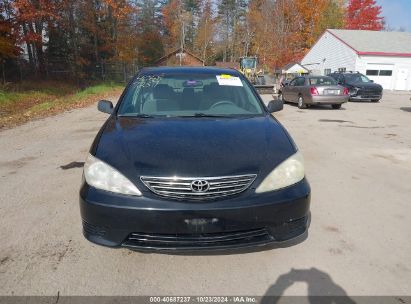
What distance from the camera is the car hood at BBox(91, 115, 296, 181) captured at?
8.92 ft

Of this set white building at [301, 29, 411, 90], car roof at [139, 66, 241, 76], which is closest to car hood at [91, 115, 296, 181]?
car roof at [139, 66, 241, 76]

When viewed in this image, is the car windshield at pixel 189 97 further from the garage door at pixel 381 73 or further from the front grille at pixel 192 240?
the garage door at pixel 381 73

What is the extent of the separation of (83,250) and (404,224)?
3.25 meters

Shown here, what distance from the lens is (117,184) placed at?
2.72 m

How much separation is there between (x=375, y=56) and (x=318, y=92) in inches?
833

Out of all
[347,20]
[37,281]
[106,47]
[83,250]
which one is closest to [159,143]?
[83,250]

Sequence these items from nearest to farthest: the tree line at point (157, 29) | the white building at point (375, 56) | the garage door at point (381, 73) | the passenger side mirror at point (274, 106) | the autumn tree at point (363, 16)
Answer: the passenger side mirror at point (274, 106) < the tree line at point (157, 29) < the white building at point (375, 56) < the garage door at point (381, 73) < the autumn tree at point (363, 16)

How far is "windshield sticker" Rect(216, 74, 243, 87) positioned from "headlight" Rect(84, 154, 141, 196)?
2.12m

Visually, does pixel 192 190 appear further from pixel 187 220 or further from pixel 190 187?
pixel 187 220

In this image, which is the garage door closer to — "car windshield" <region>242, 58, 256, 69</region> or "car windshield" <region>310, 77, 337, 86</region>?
"car windshield" <region>242, 58, 256, 69</region>

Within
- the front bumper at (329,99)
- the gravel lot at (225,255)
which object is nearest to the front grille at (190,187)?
the gravel lot at (225,255)

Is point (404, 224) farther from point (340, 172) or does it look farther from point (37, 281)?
point (37, 281)

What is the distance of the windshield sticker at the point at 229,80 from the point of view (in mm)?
4492

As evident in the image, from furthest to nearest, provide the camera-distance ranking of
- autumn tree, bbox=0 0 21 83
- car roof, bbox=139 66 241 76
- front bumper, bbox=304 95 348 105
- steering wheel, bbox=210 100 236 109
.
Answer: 1. autumn tree, bbox=0 0 21 83
2. front bumper, bbox=304 95 348 105
3. car roof, bbox=139 66 241 76
4. steering wheel, bbox=210 100 236 109
